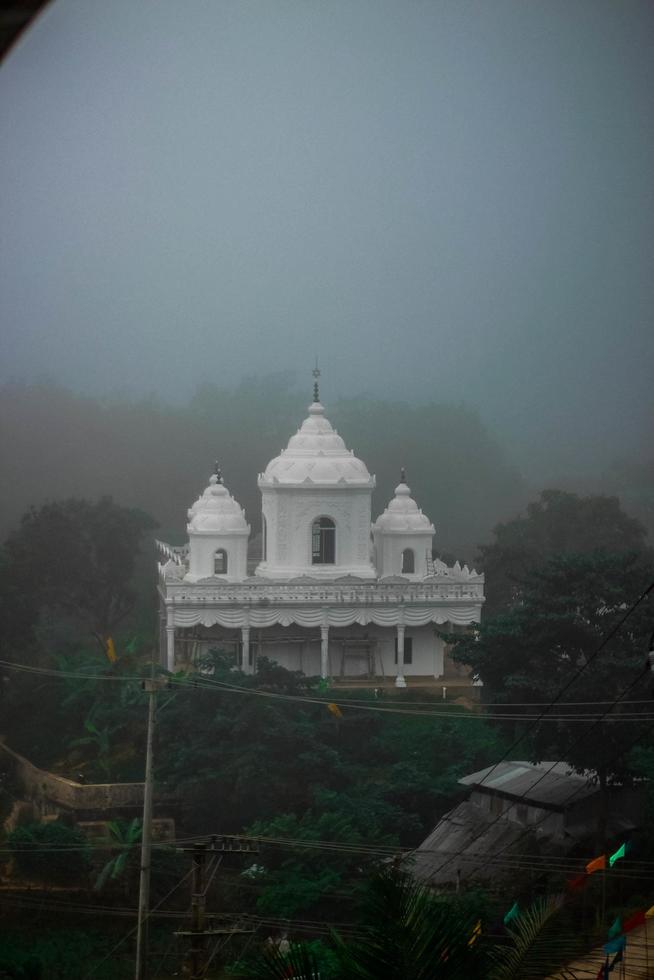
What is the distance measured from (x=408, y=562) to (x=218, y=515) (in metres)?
2.75

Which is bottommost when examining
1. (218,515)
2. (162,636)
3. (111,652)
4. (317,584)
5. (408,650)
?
(111,652)

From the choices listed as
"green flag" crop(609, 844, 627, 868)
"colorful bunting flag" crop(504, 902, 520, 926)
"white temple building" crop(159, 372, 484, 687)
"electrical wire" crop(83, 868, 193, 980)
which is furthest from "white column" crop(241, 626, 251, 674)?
"colorful bunting flag" crop(504, 902, 520, 926)

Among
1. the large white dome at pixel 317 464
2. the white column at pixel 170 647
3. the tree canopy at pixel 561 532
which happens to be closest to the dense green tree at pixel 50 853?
the white column at pixel 170 647

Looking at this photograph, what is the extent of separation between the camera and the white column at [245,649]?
57.7 feet

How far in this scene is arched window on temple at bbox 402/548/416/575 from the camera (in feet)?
61.1

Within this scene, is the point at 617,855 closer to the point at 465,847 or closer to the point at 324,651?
the point at 465,847

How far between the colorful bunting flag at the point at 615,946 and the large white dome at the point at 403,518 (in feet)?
32.2

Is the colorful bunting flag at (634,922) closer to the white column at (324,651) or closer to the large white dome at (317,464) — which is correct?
the white column at (324,651)

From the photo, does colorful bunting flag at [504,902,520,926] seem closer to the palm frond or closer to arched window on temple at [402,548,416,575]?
the palm frond

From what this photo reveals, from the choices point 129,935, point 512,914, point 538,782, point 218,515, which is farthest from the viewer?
point 218,515

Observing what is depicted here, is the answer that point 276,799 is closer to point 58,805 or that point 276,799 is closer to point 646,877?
point 58,805

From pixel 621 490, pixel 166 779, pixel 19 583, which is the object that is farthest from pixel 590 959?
pixel 621 490

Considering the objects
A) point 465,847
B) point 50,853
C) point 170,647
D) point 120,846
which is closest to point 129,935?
point 120,846

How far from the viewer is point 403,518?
18.6 metres
